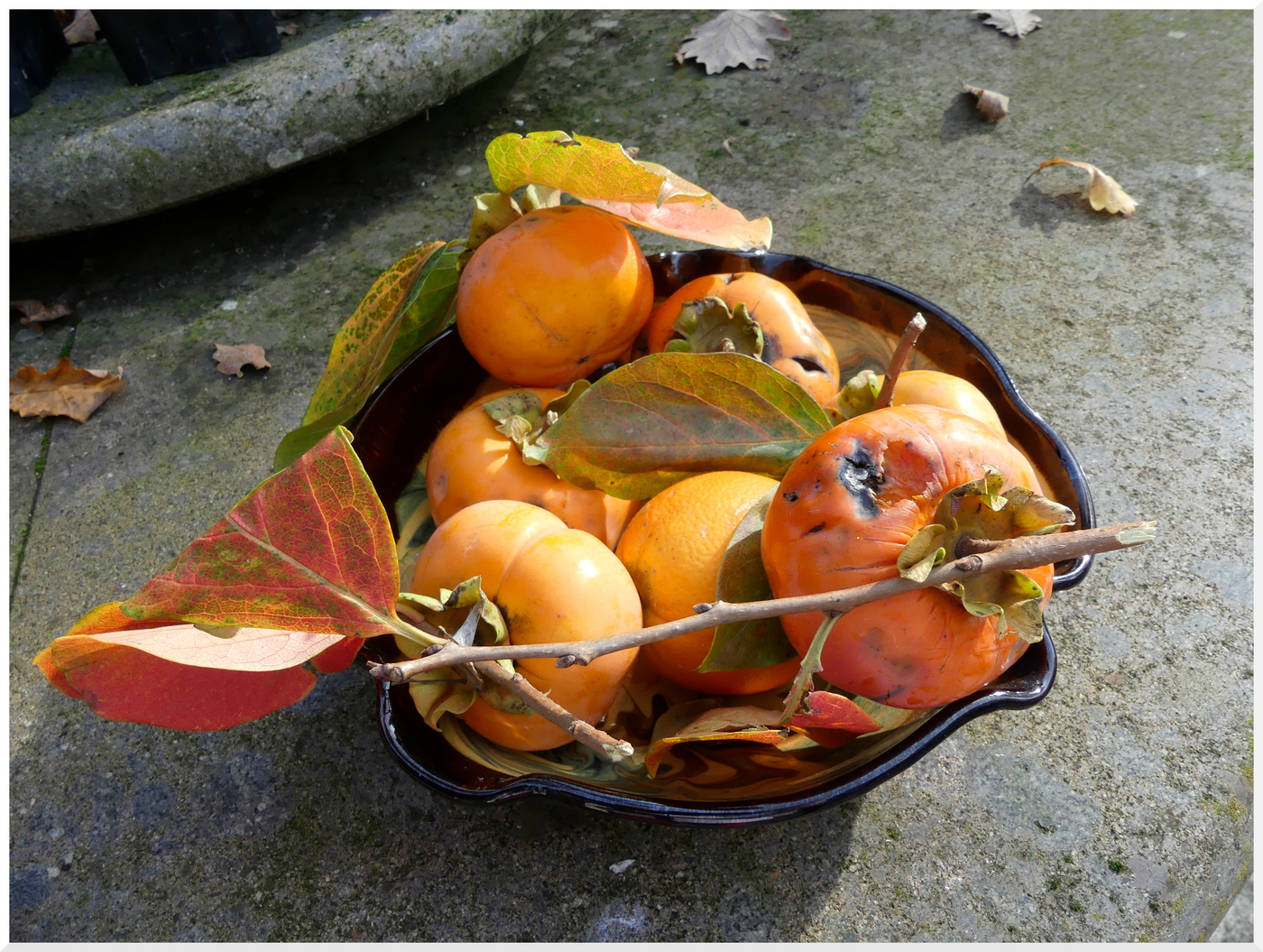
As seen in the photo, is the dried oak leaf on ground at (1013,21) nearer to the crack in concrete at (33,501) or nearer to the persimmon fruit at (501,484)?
the persimmon fruit at (501,484)

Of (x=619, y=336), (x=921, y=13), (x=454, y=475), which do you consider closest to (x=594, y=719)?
(x=454, y=475)

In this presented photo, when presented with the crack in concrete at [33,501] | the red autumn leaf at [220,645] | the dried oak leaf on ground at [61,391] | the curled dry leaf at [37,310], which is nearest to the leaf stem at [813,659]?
the red autumn leaf at [220,645]

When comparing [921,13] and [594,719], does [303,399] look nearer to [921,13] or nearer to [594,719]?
[594,719]

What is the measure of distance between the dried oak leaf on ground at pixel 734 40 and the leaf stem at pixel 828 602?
80.5 inches

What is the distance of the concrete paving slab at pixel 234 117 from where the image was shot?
180 cm

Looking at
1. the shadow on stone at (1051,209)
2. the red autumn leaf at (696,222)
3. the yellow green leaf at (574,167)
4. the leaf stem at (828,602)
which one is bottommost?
the shadow on stone at (1051,209)

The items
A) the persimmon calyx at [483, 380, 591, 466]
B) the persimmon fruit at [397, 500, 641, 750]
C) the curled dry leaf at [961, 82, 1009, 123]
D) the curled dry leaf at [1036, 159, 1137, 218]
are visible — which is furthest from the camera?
the curled dry leaf at [961, 82, 1009, 123]

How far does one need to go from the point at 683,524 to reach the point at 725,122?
1618 mm

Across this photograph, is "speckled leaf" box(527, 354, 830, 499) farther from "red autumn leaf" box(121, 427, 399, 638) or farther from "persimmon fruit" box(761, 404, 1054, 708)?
"red autumn leaf" box(121, 427, 399, 638)

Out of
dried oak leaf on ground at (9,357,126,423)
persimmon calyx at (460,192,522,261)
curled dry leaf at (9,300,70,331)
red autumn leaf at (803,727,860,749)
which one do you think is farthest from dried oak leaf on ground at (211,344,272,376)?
red autumn leaf at (803,727,860,749)

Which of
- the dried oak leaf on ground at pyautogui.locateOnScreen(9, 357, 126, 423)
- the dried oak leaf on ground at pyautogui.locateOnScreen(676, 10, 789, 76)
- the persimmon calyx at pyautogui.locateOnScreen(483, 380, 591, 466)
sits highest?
the persimmon calyx at pyautogui.locateOnScreen(483, 380, 591, 466)

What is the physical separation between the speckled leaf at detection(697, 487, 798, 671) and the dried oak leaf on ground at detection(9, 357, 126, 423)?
150 centimetres

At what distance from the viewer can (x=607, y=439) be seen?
92 centimetres

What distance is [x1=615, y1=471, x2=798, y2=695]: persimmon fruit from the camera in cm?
86
